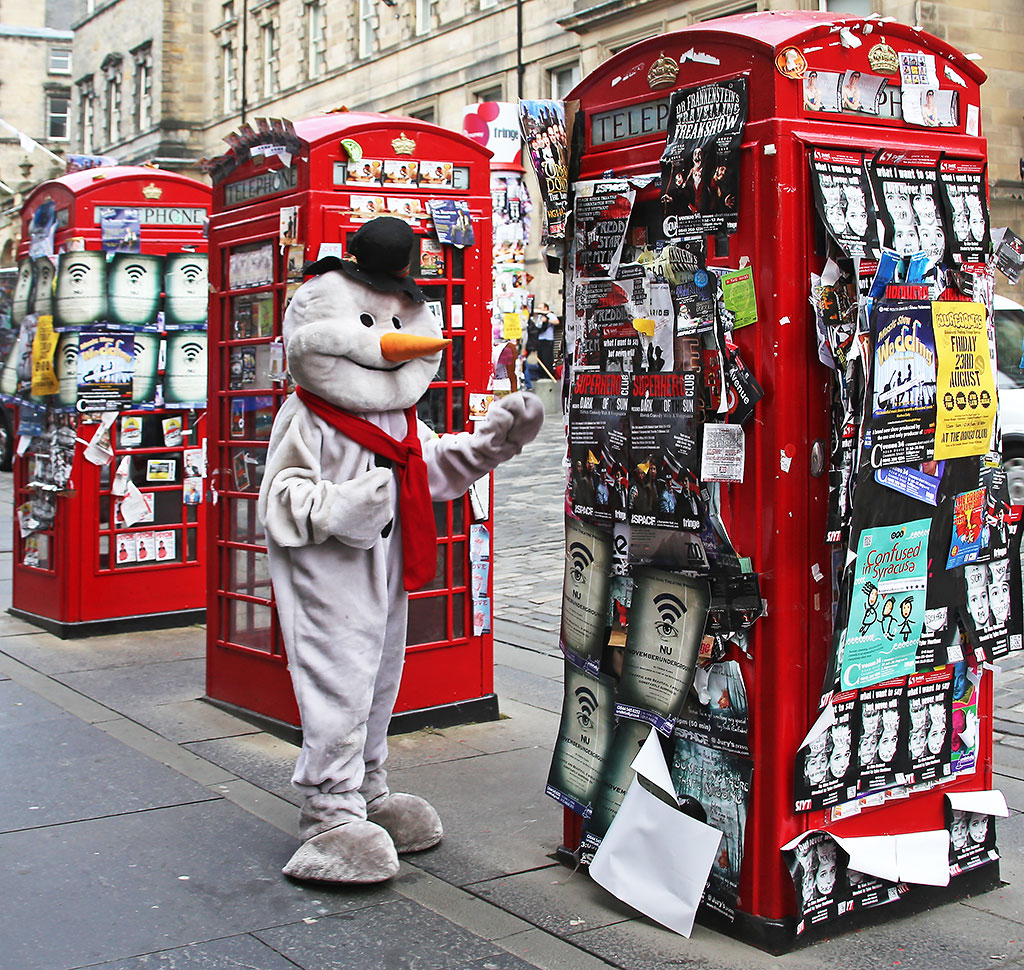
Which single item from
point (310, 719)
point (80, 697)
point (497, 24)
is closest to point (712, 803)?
point (310, 719)

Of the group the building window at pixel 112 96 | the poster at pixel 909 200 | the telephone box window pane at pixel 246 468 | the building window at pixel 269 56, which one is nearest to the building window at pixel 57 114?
the building window at pixel 112 96

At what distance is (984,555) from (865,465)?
679mm

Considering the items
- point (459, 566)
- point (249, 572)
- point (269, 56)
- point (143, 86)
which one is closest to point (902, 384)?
point (459, 566)

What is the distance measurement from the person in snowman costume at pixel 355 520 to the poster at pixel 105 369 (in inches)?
155

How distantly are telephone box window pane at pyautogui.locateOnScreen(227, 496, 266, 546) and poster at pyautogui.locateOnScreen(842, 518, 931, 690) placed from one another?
312cm

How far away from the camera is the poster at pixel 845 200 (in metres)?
3.52

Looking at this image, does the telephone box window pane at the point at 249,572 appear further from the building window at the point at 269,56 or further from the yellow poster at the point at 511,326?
the building window at the point at 269,56

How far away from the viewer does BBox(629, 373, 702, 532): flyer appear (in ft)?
12.3

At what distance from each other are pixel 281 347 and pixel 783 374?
2.84 metres

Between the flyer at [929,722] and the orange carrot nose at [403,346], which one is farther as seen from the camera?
the orange carrot nose at [403,346]

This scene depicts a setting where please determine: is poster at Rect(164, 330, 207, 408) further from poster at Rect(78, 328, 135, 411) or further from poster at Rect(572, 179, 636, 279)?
poster at Rect(572, 179, 636, 279)

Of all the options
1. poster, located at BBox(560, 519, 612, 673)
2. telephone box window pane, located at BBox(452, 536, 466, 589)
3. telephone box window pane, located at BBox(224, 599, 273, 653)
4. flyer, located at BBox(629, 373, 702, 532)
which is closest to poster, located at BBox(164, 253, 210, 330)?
telephone box window pane, located at BBox(224, 599, 273, 653)

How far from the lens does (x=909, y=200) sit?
12.3 feet

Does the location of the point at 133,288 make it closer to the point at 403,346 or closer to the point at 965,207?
the point at 403,346
